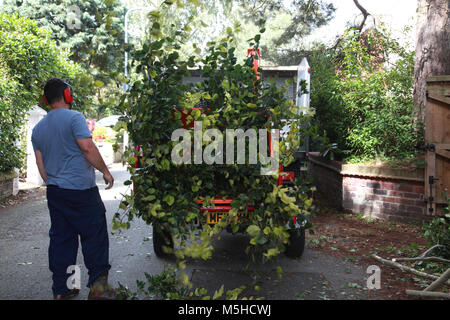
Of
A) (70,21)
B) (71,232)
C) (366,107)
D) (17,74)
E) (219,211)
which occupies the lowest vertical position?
(71,232)

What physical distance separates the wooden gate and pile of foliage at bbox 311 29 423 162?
107cm

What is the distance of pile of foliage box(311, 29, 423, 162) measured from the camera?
7.64 m

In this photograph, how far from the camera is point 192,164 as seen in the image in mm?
3529

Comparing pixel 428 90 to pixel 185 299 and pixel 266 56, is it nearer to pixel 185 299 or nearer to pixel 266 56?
pixel 185 299

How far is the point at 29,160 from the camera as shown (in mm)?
11656

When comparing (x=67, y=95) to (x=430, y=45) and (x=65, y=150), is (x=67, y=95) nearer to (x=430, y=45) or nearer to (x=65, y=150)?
(x=65, y=150)

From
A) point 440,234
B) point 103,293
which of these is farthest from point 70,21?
point 440,234

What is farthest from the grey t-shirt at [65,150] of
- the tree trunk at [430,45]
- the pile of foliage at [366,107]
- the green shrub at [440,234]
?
the tree trunk at [430,45]

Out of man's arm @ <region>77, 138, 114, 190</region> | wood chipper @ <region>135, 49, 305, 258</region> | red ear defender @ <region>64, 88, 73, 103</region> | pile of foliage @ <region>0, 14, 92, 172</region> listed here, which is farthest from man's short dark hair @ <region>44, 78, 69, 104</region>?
pile of foliage @ <region>0, 14, 92, 172</region>

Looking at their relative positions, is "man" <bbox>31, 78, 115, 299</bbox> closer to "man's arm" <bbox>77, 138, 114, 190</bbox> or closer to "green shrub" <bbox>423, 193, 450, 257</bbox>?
"man's arm" <bbox>77, 138, 114, 190</bbox>

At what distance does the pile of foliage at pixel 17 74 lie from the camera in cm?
902

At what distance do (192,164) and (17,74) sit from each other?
8095mm

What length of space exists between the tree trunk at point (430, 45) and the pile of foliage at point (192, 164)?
5190 millimetres

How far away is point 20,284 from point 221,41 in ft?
10.6
